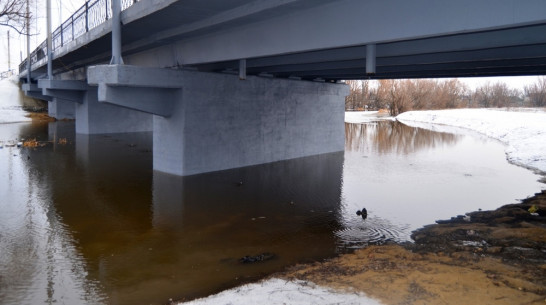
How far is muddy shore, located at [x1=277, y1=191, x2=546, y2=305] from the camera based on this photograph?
6070mm

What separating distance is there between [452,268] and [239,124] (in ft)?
37.2

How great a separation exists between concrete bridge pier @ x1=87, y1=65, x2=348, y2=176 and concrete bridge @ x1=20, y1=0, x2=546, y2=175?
4 centimetres

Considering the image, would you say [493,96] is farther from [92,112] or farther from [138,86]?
[138,86]

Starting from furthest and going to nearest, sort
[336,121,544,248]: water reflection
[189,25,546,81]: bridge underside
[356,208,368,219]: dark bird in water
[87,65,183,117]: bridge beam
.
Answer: [87,65,183,117]: bridge beam
[356,208,368,219]: dark bird in water
[336,121,544,248]: water reflection
[189,25,546,81]: bridge underside

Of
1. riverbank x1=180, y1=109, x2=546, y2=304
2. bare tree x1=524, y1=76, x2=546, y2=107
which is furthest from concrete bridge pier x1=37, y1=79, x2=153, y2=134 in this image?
bare tree x1=524, y1=76, x2=546, y2=107

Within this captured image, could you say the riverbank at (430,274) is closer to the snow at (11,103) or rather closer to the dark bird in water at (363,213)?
the dark bird in water at (363,213)

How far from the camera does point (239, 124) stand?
17.2 m

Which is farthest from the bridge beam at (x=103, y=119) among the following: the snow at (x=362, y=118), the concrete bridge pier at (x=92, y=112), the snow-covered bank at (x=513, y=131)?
the snow at (x=362, y=118)

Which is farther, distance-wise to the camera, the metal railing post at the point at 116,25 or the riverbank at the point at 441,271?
the metal railing post at the point at 116,25

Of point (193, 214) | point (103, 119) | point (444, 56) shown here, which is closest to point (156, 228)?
point (193, 214)

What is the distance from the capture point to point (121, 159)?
1947 centimetres

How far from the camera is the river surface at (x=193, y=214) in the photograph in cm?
700

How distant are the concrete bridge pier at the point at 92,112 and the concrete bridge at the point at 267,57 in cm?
436

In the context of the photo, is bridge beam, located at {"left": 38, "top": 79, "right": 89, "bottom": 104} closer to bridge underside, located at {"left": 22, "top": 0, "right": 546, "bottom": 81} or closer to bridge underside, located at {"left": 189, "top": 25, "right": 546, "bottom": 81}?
bridge underside, located at {"left": 22, "top": 0, "right": 546, "bottom": 81}
